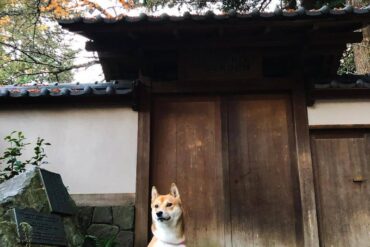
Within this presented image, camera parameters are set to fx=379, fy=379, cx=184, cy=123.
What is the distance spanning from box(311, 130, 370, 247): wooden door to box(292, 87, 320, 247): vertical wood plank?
0.21m

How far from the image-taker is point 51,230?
5148 millimetres

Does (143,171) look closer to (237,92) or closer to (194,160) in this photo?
(194,160)

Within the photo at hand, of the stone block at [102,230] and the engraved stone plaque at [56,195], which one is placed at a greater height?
the engraved stone plaque at [56,195]

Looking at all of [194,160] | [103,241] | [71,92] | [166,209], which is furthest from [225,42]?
[103,241]

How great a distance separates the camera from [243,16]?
5.80 meters

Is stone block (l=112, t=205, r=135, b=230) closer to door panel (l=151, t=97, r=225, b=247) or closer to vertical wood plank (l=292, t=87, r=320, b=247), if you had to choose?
door panel (l=151, t=97, r=225, b=247)

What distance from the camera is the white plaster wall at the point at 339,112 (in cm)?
718

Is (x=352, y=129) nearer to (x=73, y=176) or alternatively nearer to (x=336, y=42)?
(x=336, y=42)

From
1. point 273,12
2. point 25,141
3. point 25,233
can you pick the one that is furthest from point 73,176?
point 273,12

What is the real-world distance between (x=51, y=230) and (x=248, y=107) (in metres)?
4.19

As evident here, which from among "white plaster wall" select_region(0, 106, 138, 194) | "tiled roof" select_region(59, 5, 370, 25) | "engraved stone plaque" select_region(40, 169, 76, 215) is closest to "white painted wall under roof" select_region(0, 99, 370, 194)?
"white plaster wall" select_region(0, 106, 138, 194)

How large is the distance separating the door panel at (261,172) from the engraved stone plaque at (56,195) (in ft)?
9.51

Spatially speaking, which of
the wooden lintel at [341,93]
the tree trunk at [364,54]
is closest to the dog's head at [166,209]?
the wooden lintel at [341,93]

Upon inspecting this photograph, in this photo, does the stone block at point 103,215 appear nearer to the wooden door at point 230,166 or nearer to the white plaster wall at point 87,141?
the white plaster wall at point 87,141
